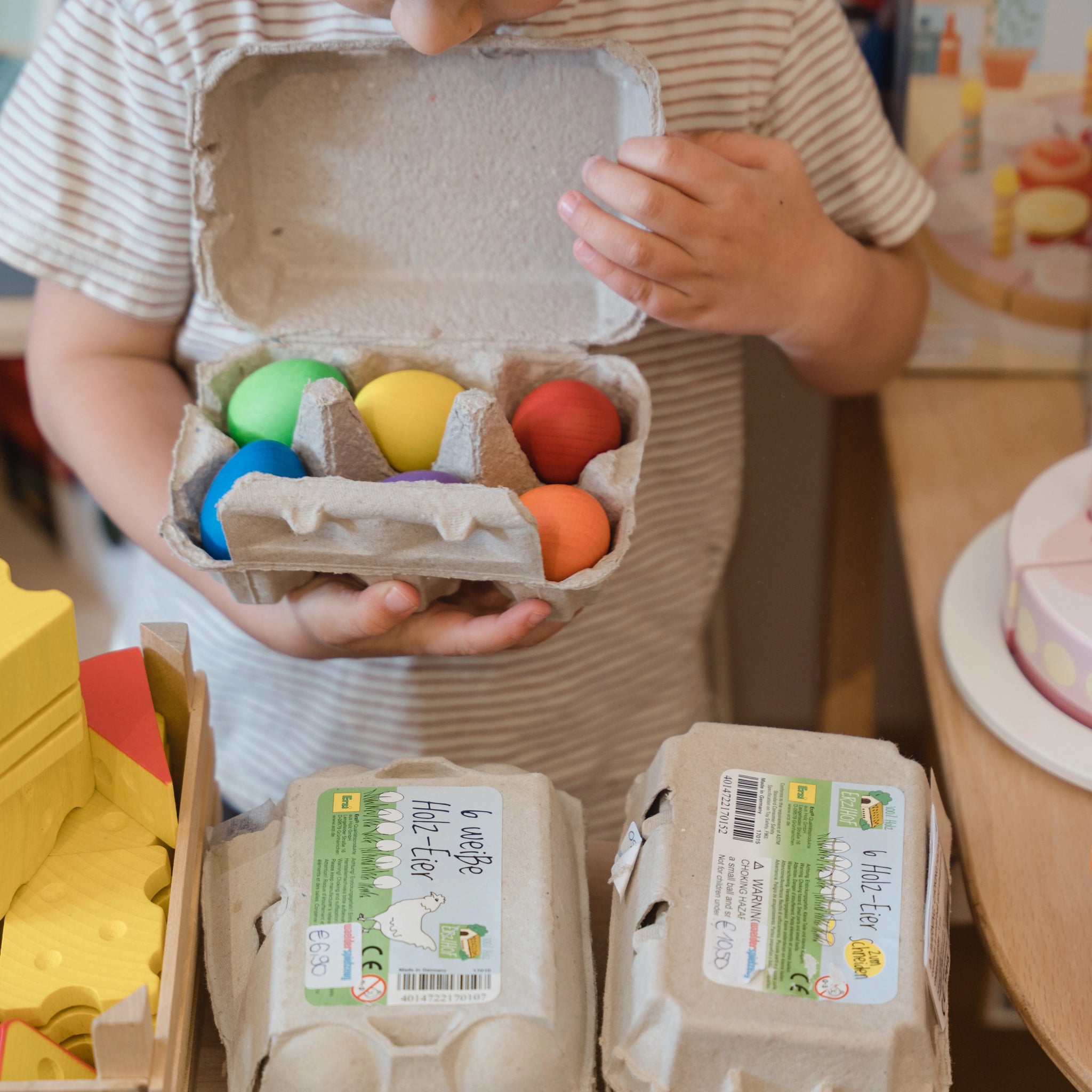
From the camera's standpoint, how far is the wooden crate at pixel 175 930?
1.51ft

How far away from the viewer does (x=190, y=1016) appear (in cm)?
55

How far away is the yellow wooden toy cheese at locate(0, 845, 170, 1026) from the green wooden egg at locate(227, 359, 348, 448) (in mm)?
305

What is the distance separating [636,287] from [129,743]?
448mm

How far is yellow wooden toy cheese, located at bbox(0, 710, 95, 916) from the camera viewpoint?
0.54 metres

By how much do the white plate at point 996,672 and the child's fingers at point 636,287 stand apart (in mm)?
307

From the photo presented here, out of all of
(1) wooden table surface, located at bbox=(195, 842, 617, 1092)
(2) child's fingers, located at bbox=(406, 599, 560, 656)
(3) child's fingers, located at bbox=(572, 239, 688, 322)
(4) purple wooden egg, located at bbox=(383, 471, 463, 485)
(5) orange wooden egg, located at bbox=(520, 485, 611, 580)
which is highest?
(3) child's fingers, located at bbox=(572, 239, 688, 322)

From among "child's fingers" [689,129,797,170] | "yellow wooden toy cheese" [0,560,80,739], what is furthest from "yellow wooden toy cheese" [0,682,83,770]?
"child's fingers" [689,129,797,170]

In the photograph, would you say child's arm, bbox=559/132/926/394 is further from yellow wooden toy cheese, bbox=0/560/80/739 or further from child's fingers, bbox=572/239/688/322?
yellow wooden toy cheese, bbox=0/560/80/739

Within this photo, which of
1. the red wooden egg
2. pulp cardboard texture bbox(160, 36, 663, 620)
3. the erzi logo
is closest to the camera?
the erzi logo

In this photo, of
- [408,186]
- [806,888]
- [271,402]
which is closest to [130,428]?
[271,402]

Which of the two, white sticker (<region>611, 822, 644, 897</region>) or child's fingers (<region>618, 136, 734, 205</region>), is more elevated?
child's fingers (<region>618, 136, 734, 205</region>)

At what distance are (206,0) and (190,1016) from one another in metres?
0.65

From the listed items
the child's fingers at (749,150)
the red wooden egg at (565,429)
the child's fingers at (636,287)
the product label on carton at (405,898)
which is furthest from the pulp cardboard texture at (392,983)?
the child's fingers at (749,150)

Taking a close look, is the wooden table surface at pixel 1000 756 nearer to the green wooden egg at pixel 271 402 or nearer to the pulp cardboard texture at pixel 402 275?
the pulp cardboard texture at pixel 402 275
